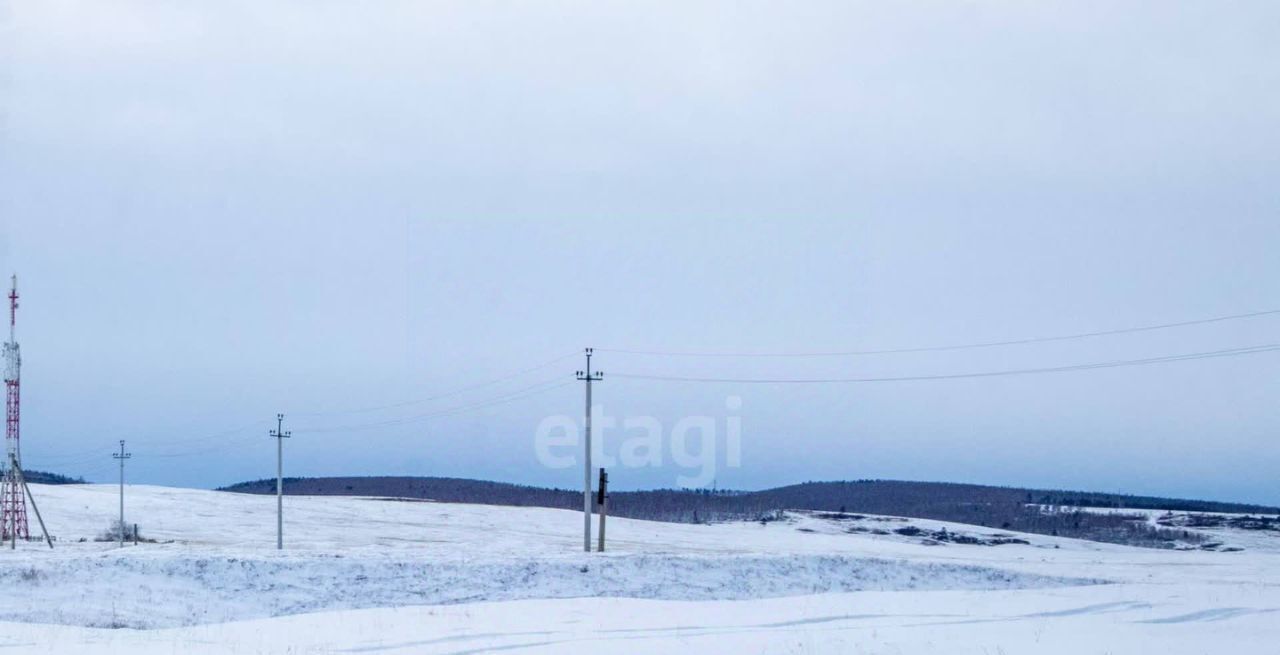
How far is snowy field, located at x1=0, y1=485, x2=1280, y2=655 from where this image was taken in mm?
18375

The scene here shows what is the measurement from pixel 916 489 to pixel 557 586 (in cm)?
11753

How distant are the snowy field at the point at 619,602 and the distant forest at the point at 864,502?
36.1m

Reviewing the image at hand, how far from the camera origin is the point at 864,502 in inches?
5408

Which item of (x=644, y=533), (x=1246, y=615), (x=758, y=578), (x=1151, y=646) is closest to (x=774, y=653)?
(x=1151, y=646)

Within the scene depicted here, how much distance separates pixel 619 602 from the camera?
83.4 feet

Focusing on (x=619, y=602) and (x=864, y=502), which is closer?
(x=619, y=602)

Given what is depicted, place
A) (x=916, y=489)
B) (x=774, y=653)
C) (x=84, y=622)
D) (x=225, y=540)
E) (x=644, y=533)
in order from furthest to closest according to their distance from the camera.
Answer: (x=916, y=489)
(x=644, y=533)
(x=225, y=540)
(x=84, y=622)
(x=774, y=653)

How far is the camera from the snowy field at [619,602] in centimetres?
1838

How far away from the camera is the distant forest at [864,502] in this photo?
9062cm

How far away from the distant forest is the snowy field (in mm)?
36084

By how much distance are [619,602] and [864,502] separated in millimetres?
115551

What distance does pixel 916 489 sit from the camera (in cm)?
14450

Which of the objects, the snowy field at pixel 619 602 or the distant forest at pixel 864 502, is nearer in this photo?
the snowy field at pixel 619 602

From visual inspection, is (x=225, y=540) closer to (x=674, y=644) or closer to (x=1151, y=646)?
(x=674, y=644)
